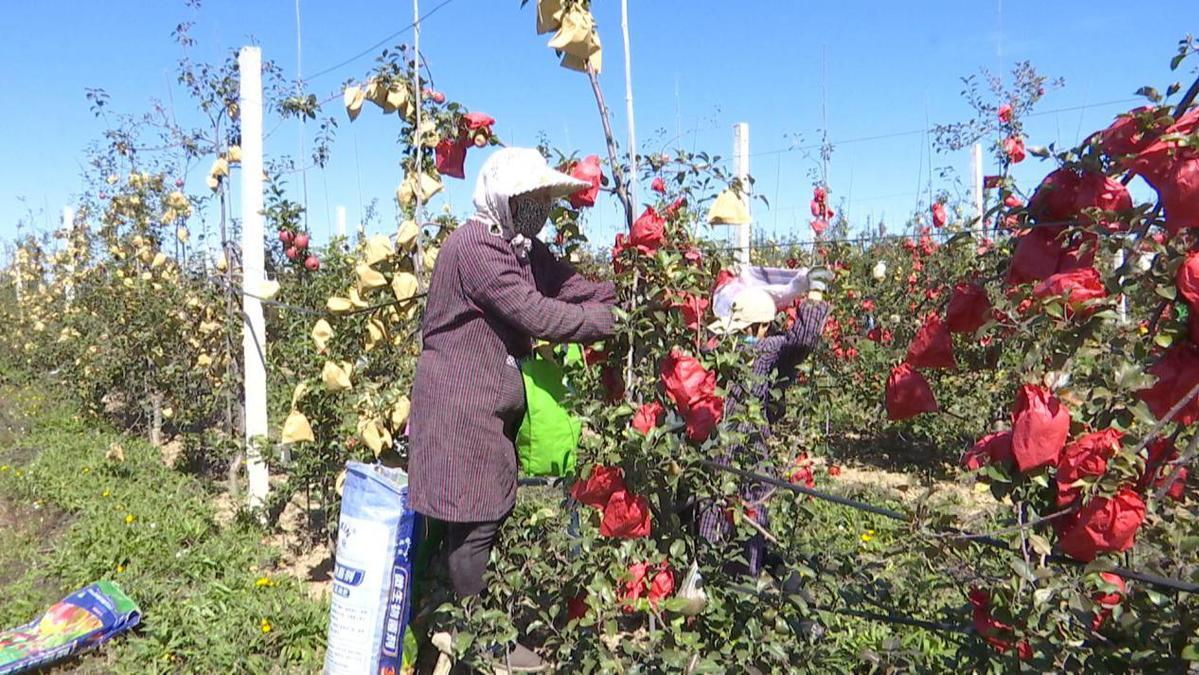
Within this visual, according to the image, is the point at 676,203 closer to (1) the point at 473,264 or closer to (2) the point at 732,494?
(1) the point at 473,264

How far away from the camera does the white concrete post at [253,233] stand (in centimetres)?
362

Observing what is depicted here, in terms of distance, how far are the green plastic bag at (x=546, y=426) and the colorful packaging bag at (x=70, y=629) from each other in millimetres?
1807

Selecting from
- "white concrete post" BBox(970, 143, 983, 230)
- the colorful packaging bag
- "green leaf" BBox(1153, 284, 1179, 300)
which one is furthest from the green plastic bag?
"white concrete post" BBox(970, 143, 983, 230)

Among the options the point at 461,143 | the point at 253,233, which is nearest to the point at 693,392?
the point at 461,143

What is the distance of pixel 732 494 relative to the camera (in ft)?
5.65

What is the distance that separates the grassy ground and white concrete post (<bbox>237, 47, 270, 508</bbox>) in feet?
1.67

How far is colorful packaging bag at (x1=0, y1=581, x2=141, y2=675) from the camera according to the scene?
262 cm

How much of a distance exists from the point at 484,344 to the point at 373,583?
0.79m

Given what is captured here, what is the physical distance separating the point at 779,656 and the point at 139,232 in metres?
5.69

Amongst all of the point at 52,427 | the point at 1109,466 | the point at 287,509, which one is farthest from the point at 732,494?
the point at 52,427

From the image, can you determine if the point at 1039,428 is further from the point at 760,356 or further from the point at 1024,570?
the point at 760,356

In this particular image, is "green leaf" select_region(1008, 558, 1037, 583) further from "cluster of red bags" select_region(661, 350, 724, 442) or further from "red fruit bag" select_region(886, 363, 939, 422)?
"cluster of red bags" select_region(661, 350, 724, 442)

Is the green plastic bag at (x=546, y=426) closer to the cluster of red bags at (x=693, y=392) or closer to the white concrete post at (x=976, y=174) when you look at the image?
the cluster of red bags at (x=693, y=392)

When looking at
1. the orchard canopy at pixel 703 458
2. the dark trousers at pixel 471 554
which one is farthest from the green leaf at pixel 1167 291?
the dark trousers at pixel 471 554
